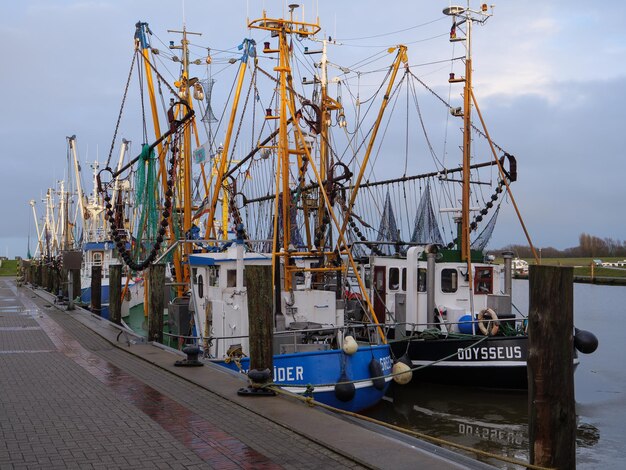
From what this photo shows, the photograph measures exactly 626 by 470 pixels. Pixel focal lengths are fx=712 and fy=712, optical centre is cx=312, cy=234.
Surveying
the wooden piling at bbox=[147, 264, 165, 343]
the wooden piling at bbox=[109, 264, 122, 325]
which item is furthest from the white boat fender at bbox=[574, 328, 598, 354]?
the wooden piling at bbox=[109, 264, 122, 325]

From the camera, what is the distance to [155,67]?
87.3ft

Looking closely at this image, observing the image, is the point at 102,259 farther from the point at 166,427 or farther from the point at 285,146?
the point at 166,427

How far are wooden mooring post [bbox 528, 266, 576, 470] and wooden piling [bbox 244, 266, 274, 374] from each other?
202 inches

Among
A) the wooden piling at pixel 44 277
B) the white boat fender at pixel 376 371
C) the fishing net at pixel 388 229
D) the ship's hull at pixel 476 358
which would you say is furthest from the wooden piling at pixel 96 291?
the wooden piling at pixel 44 277

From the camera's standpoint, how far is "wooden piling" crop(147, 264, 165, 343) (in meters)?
18.5

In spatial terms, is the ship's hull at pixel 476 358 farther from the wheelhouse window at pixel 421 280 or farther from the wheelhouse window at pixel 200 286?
the wheelhouse window at pixel 200 286

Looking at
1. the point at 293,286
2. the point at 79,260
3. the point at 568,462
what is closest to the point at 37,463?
the point at 568,462

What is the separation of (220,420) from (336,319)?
9074mm

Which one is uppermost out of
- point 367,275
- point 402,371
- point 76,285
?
point 367,275

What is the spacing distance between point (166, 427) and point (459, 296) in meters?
14.0

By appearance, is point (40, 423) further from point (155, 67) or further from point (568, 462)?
point (155, 67)

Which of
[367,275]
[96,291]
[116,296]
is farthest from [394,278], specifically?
[96,291]

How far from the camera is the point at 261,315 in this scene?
11891 mm

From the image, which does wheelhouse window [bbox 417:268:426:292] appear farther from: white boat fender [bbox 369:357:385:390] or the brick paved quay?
the brick paved quay
